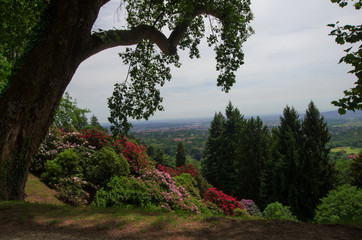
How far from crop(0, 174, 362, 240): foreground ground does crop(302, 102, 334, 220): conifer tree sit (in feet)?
65.1

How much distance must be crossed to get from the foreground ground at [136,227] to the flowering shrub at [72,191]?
3.00 m

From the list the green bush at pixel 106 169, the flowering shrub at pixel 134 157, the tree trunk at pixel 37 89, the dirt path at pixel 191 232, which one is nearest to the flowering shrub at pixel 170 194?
the green bush at pixel 106 169

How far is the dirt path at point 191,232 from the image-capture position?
3.16 meters

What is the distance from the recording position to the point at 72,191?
731 centimetres

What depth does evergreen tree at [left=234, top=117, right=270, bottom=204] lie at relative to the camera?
85.0 feet

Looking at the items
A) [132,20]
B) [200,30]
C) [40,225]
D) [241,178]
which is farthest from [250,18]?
[241,178]

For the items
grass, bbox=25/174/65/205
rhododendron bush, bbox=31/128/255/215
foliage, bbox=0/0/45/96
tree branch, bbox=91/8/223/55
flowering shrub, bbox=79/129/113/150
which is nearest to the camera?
tree branch, bbox=91/8/223/55

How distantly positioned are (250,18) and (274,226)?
262 inches

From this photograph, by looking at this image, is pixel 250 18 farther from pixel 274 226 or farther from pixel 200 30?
pixel 274 226

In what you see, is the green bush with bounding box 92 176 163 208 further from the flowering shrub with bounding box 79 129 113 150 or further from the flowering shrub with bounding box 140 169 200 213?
the flowering shrub with bounding box 79 129 113 150

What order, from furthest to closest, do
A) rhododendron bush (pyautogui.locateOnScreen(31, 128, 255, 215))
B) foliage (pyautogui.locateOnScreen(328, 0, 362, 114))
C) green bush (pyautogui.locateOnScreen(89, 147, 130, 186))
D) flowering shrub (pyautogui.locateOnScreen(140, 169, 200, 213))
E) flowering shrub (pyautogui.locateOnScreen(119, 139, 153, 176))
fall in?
flowering shrub (pyautogui.locateOnScreen(119, 139, 153, 176)) → green bush (pyautogui.locateOnScreen(89, 147, 130, 186)) → flowering shrub (pyautogui.locateOnScreen(140, 169, 200, 213)) → rhododendron bush (pyautogui.locateOnScreen(31, 128, 255, 215)) → foliage (pyautogui.locateOnScreen(328, 0, 362, 114))

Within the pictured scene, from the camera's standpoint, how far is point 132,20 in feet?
23.6

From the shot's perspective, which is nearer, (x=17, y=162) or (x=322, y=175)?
(x=17, y=162)

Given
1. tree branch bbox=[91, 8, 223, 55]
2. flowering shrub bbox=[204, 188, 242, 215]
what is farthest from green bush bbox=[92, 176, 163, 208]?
flowering shrub bbox=[204, 188, 242, 215]
